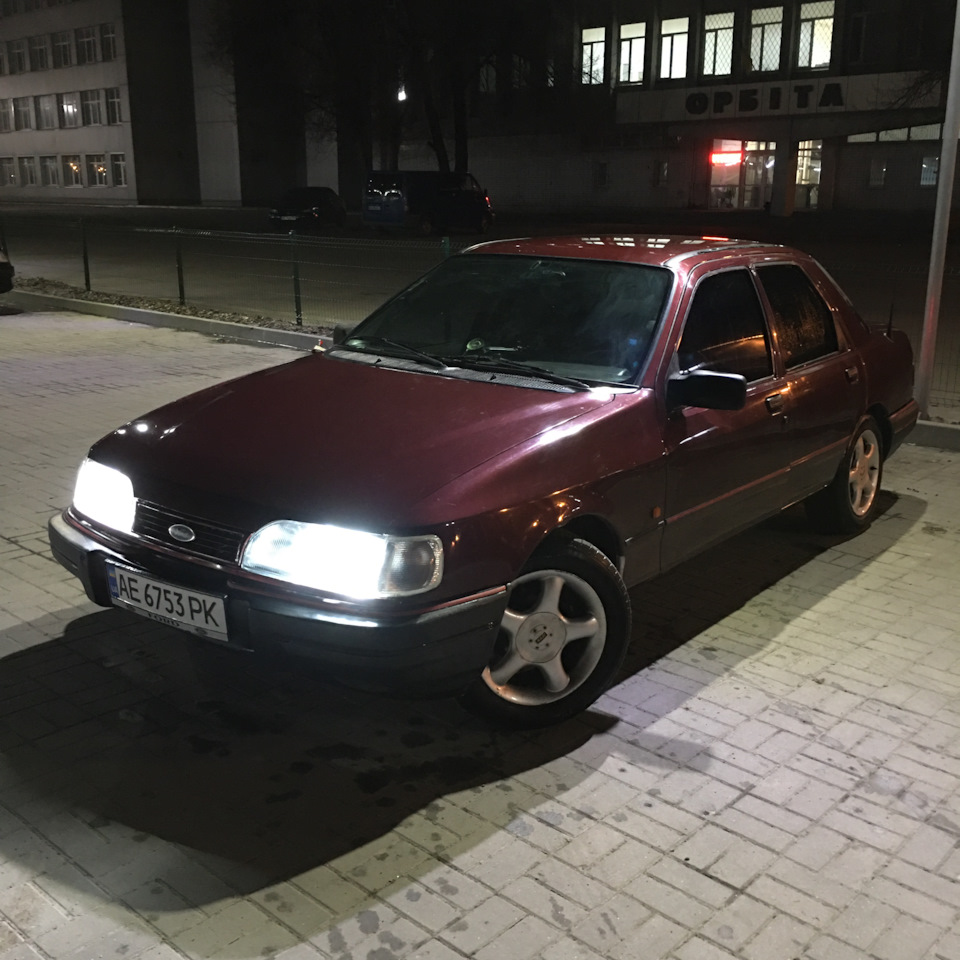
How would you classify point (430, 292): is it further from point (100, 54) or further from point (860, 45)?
point (100, 54)

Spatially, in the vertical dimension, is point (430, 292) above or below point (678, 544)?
above

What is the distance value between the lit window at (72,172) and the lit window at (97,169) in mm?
1025

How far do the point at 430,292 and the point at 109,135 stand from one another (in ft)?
203

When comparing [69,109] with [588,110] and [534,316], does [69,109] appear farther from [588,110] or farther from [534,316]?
[534,316]

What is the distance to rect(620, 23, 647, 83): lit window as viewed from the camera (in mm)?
47719

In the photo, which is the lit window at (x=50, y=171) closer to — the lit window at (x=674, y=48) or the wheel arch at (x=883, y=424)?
the lit window at (x=674, y=48)

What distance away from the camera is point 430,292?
502 cm

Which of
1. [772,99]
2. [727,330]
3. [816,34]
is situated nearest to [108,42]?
[772,99]

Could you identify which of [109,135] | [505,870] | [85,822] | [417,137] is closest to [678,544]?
[505,870]

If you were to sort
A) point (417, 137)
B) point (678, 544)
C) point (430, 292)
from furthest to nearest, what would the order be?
point (417, 137), point (430, 292), point (678, 544)

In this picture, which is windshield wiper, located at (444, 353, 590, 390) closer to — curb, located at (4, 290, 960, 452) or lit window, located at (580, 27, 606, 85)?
curb, located at (4, 290, 960, 452)

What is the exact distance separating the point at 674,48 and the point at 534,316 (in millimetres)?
46598

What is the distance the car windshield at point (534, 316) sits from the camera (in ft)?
14.1

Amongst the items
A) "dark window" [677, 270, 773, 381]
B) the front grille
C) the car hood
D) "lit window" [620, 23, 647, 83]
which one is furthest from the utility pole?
"lit window" [620, 23, 647, 83]
